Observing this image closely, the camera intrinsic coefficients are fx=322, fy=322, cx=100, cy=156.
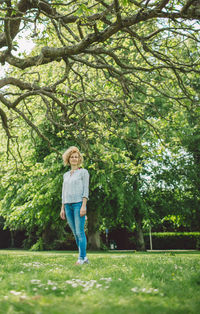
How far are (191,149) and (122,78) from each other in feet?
46.4

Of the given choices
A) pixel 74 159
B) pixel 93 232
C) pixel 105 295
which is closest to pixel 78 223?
pixel 74 159

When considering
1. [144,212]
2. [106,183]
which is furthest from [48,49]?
[144,212]

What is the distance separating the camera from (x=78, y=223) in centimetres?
598

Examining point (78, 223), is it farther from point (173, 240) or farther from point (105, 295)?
point (173, 240)

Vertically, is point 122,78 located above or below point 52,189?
above

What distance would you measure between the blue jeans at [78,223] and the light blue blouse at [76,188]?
0.38 feet

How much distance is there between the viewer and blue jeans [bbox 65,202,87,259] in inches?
236

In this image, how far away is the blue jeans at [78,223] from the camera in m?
5.99

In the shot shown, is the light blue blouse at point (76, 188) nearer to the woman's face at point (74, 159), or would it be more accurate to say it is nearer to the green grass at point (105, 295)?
the woman's face at point (74, 159)

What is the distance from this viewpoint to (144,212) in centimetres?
1912

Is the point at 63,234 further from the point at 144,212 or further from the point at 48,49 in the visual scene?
the point at 48,49

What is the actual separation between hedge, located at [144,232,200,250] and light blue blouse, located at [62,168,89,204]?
2601cm

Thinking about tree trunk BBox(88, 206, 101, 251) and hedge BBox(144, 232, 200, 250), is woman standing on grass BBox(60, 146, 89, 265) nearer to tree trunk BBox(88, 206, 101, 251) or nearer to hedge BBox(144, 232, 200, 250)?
tree trunk BBox(88, 206, 101, 251)

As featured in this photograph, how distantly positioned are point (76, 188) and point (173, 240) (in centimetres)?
2749
